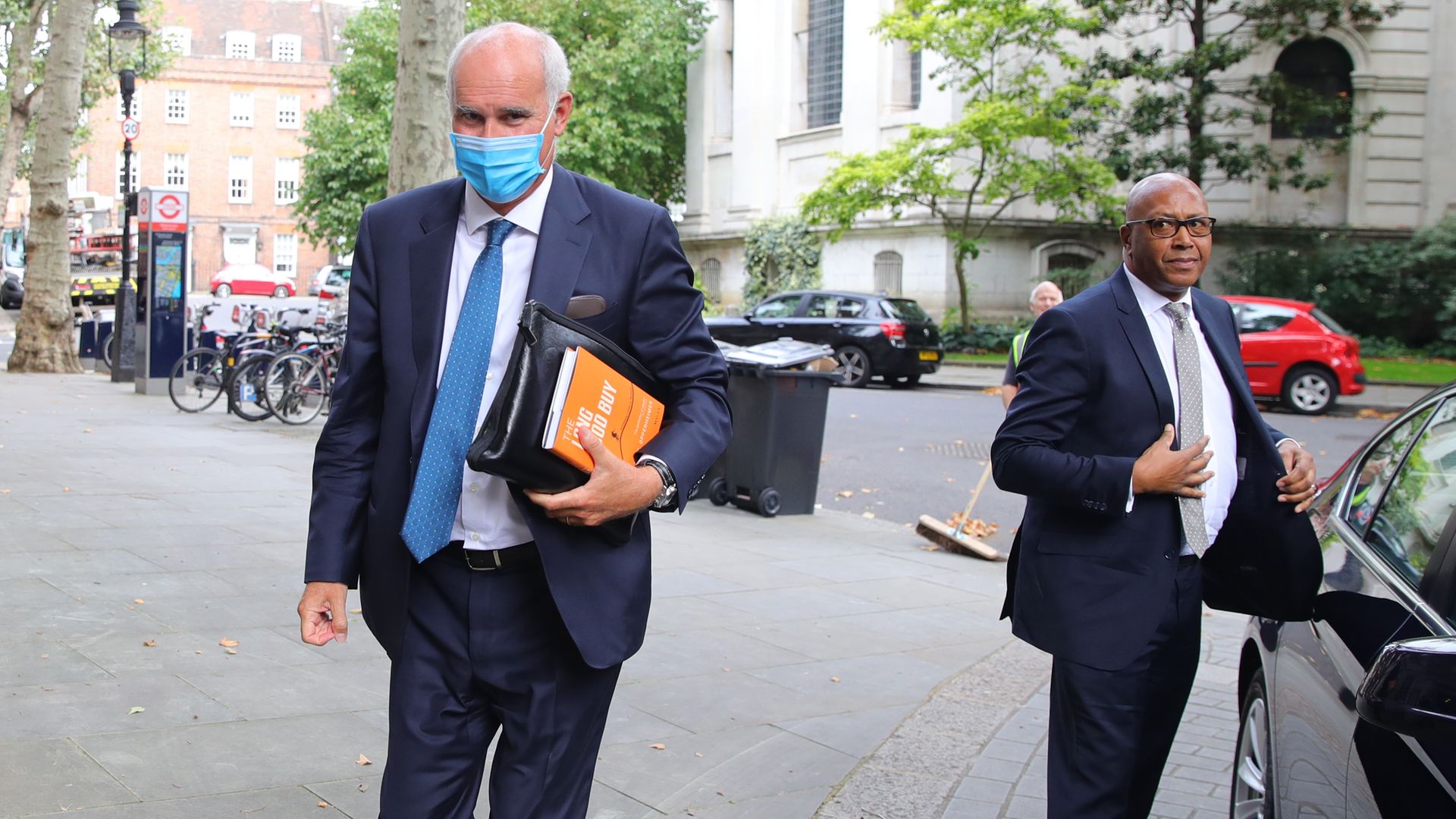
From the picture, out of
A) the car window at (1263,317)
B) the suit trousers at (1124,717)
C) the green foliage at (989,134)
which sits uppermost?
the green foliage at (989,134)

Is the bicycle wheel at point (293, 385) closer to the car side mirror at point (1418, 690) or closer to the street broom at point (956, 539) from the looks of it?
the street broom at point (956, 539)

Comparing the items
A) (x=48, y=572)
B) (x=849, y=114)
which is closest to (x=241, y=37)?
(x=849, y=114)

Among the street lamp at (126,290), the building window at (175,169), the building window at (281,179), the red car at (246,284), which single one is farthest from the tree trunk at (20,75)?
the building window at (175,169)

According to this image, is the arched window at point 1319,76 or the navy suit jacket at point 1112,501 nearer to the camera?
the navy suit jacket at point 1112,501

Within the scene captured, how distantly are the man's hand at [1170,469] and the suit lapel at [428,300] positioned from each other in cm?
158

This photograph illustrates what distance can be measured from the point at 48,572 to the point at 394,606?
4.94m

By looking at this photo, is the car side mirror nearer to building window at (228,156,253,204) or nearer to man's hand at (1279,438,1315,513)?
man's hand at (1279,438,1315,513)

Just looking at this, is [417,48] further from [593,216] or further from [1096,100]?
[1096,100]

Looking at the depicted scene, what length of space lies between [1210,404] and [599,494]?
166 cm

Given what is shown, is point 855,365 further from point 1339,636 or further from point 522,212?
point 522,212

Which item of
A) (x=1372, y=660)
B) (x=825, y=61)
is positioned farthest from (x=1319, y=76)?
(x=1372, y=660)

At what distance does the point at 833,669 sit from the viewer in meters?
6.06

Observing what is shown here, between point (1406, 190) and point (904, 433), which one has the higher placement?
point (1406, 190)

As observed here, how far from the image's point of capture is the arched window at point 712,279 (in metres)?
39.0
